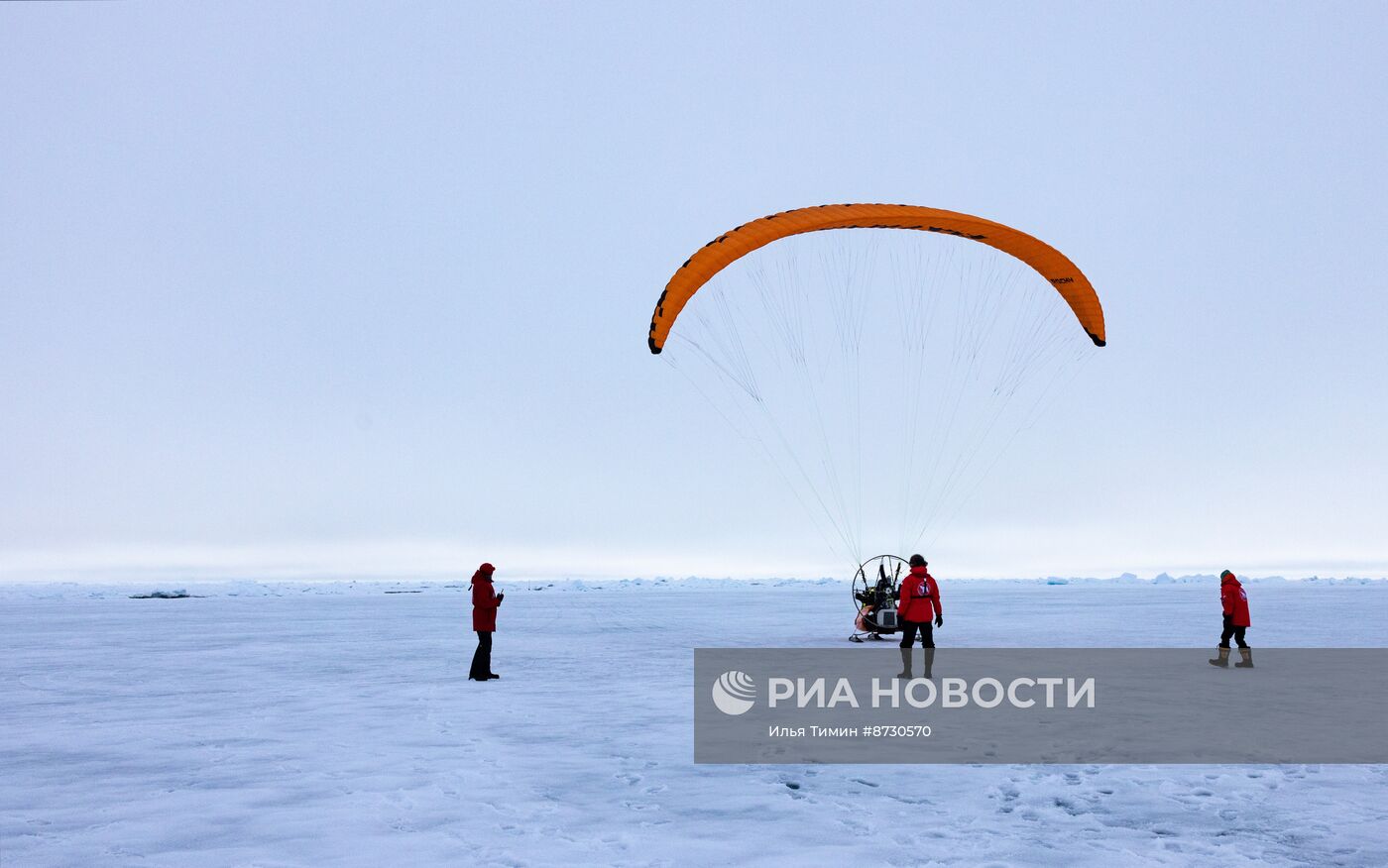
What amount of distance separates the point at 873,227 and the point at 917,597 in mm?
7049

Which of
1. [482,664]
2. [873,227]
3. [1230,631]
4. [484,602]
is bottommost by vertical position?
[482,664]

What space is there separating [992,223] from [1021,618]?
54.5 feet

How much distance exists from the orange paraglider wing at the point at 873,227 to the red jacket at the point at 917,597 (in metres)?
5.25

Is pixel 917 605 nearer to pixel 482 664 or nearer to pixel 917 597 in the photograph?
pixel 917 597

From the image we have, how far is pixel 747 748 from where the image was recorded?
26.6ft

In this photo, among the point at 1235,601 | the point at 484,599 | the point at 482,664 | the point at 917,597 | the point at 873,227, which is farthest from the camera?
the point at 873,227

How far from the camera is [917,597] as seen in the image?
11.6 m

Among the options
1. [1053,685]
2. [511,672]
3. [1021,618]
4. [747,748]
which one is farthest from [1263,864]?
[1021,618]

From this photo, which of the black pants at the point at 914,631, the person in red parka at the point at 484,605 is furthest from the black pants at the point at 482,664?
the black pants at the point at 914,631

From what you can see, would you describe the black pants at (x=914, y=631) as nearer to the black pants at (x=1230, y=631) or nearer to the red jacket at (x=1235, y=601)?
the red jacket at (x=1235, y=601)

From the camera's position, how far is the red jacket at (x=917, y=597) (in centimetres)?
1154

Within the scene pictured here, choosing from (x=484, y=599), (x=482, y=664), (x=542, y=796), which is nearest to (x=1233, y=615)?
(x=484, y=599)

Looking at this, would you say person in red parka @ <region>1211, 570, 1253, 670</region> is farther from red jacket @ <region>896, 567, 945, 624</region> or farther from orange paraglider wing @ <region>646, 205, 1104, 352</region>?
orange paraglider wing @ <region>646, 205, 1104, 352</region>

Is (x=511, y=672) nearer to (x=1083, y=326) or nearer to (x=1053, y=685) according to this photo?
(x=1053, y=685)
